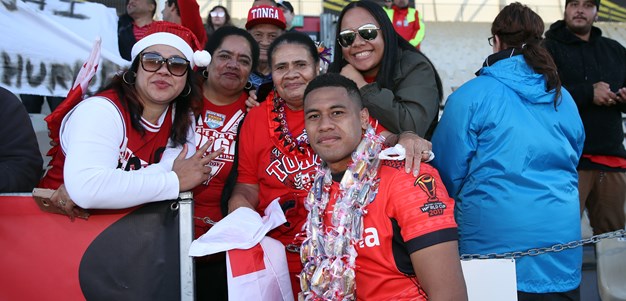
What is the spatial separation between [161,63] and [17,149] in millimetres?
873

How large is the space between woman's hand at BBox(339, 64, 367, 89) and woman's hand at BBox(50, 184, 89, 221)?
1559 mm

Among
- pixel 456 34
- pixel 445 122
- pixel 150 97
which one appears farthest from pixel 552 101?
pixel 456 34

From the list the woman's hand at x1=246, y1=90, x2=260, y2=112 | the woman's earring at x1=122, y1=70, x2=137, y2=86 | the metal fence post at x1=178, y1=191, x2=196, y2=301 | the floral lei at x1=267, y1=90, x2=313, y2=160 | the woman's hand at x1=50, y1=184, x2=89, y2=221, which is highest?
the woman's earring at x1=122, y1=70, x2=137, y2=86

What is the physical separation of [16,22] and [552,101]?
13.3 ft

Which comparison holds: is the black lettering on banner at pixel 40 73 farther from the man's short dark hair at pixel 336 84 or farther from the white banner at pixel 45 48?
the man's short dark hair at pixel 336 84

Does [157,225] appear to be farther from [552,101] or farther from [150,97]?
[552,101]

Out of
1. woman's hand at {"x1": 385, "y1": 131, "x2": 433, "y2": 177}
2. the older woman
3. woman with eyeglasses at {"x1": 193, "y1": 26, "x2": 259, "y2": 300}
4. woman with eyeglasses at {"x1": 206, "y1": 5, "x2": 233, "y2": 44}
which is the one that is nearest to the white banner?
woman with eyeglasses at {"x1": 206, "y1": 5, "x2": 233, "y2": 44}

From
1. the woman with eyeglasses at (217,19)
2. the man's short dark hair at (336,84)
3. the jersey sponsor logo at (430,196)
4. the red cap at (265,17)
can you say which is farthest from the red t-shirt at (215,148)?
the woman with eyeglasses at (217,19)

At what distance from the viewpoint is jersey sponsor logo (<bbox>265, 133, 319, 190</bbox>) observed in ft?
11.3

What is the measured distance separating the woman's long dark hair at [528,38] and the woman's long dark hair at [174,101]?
5.94ft

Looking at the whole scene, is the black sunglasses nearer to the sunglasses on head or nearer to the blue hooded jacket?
the sunglasses on head

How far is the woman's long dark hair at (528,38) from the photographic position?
11.4 feet

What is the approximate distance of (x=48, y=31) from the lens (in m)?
5.21

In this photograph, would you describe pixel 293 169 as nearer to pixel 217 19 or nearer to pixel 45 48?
pixel 45 48
